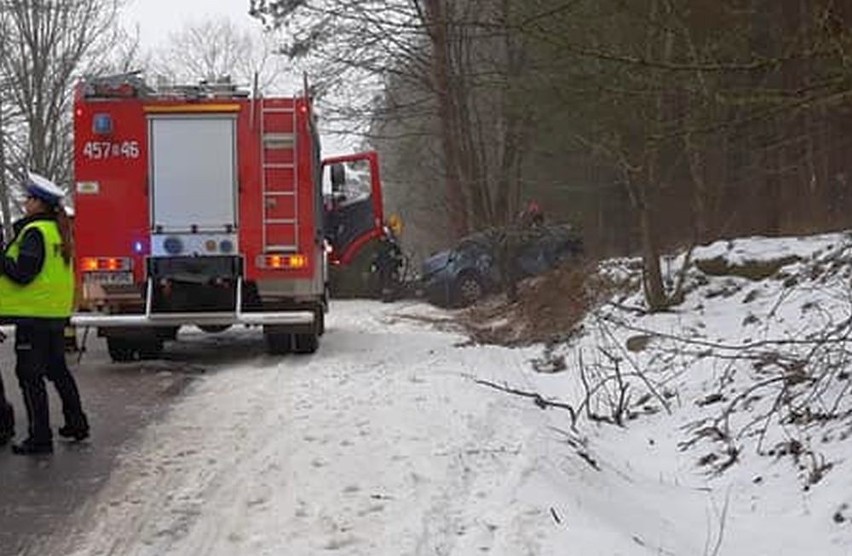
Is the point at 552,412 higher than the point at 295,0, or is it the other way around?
the point at 295,0

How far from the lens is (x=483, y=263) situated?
24.2m

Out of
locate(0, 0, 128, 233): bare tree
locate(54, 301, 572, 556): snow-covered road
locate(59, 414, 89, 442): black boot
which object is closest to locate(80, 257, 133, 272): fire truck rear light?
locate(54, 301, 572, 556): snow-covered road

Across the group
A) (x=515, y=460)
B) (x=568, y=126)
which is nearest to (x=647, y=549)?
(x=515, y=460)

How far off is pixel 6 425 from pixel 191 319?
4668 millimetres

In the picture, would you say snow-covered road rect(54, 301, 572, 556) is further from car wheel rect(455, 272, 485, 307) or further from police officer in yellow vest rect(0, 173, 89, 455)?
car wheel rect(455, 272, 485, 307)

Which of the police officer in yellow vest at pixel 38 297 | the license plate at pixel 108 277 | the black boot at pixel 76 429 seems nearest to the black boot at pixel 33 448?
the police officer in yellow vest at pixel 38 297

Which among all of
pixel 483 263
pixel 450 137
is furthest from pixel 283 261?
pixel 450 137

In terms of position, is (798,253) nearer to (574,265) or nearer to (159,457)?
(574,265)

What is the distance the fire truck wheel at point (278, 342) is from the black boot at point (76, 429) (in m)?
5.23

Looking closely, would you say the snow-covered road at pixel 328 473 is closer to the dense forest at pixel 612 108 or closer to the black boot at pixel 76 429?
the black boot at pixel 76 429

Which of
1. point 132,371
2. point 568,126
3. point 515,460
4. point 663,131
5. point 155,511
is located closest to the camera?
point 155,511

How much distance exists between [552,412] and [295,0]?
19311 millimetres

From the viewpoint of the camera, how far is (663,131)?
8.05 metres

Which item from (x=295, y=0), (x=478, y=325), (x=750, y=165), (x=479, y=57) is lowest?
(x=478, y=325)
